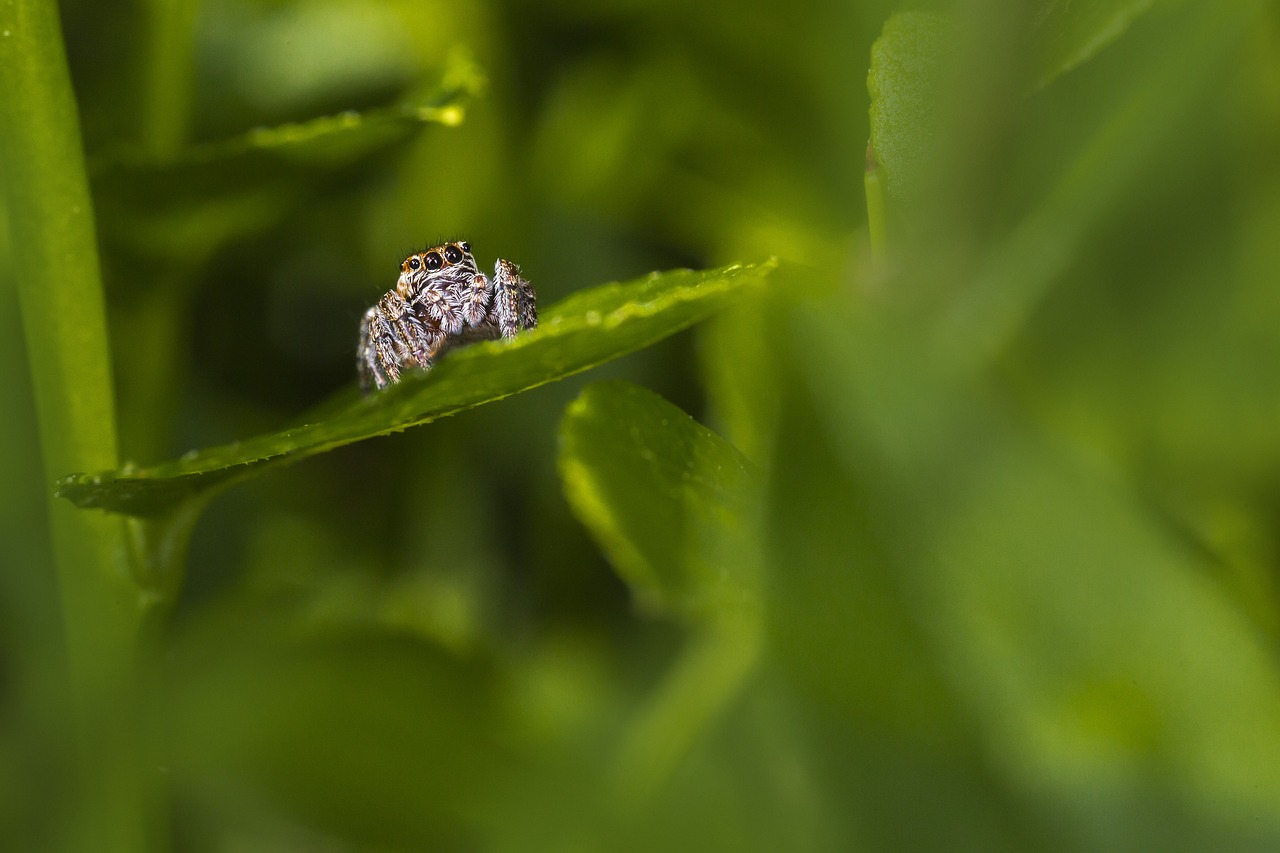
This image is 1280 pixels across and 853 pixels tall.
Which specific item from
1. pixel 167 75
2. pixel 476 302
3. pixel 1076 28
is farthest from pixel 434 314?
pixel 1076 28

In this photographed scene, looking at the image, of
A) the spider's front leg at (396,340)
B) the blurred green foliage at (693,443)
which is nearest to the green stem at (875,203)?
the blurred green foliage at (693,443)

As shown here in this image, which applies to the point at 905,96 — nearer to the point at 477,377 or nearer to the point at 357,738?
the point at 477,377

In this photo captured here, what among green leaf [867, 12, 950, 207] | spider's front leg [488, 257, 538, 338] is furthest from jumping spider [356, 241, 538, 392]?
green leaf [867, 12, 950, 207]

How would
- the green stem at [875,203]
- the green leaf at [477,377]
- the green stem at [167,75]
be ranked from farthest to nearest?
1. the green stem at [167,75]
2. the green stem at [875,203]
3. the green leaf at [477,377]

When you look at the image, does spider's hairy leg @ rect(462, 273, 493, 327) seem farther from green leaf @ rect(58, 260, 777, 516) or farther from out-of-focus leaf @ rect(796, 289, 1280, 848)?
out-of-focus leaf @ rect(796, 289, 1280, 848)

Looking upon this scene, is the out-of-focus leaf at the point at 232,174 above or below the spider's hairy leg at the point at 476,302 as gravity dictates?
above

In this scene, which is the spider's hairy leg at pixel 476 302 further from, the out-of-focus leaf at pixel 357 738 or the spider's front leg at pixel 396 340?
the out-of-focus leaf at pixel 357 738

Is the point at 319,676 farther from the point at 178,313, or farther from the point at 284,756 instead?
the point at 178,313
